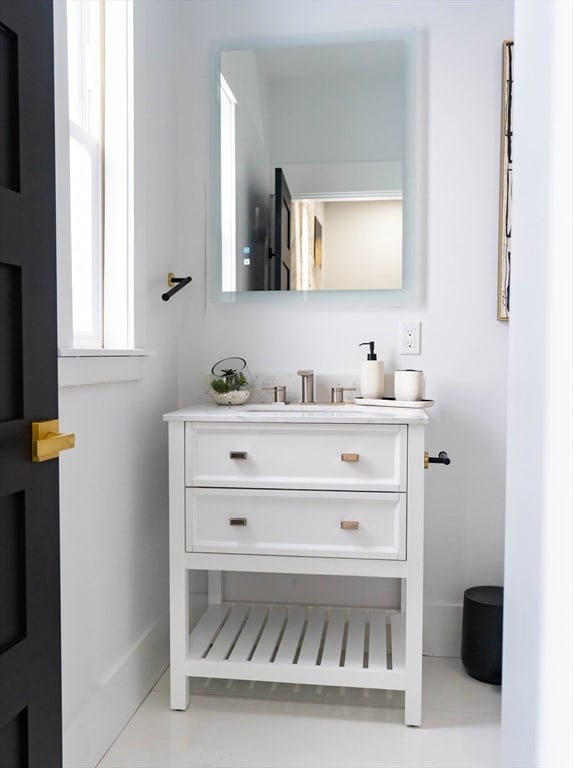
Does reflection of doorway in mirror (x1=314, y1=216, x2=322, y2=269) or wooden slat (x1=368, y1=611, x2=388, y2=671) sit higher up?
reflection of doorway in mirror (x1=314, y1=216, x2=322, y2=269)

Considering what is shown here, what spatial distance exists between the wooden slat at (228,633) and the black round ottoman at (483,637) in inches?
28.8

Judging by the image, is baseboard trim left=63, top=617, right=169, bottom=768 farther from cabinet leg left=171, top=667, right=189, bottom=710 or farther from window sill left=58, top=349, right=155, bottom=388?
window sill left=58, top=349, right=155, bottom=388

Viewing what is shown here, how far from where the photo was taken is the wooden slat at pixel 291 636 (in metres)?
1.97

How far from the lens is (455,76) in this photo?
2.26m

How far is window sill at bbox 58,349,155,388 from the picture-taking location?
1.48m

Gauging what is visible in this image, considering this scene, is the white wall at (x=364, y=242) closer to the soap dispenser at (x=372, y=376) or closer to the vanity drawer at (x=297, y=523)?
the soap dispenser at (x=372, y=376)

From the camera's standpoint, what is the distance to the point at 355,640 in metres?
2.10

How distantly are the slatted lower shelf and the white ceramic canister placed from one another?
0.75 metres

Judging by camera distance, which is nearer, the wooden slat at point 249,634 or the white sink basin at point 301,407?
the wooden slat at point 249,634

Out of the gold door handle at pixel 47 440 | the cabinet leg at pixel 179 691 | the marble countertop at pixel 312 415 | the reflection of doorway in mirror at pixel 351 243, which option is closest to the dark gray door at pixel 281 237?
the reflection of doorway in mirror at pixel 351 243

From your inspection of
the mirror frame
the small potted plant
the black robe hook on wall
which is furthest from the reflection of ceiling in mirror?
the small potted plant

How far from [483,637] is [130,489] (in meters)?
1.17

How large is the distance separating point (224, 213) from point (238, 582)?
1.33m

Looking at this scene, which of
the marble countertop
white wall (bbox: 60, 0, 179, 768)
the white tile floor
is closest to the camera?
white wall (bbox: 60, 0, 179, 768)
